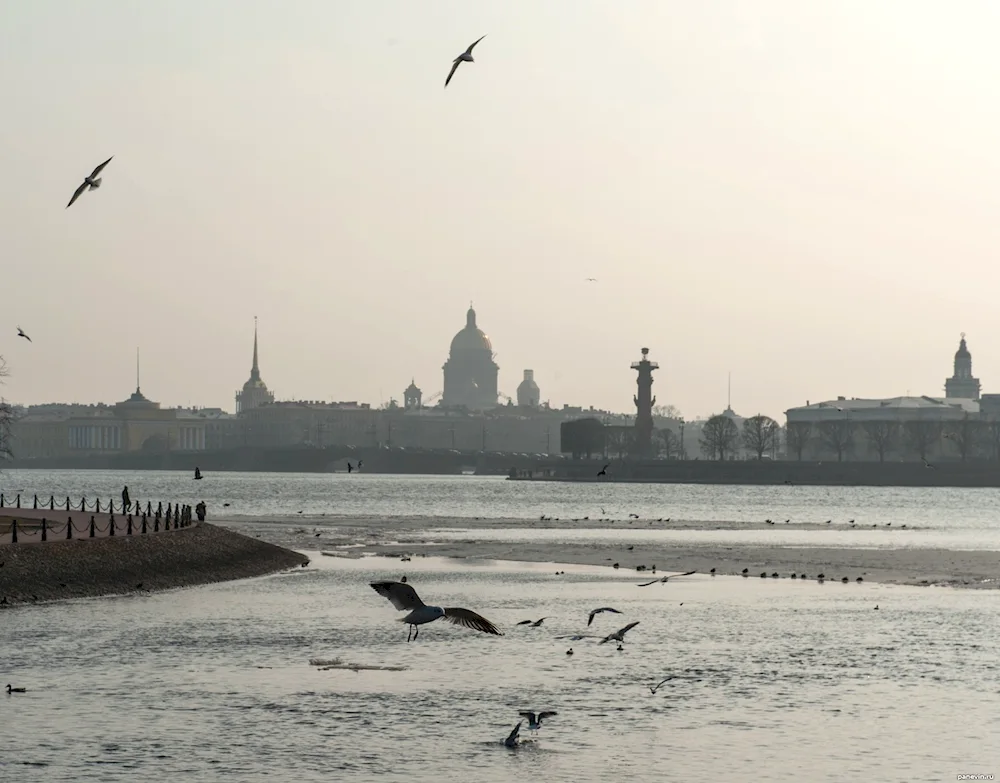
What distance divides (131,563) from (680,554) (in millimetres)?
23663

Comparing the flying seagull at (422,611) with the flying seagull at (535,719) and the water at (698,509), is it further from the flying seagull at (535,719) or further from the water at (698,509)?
the water at (698,509)

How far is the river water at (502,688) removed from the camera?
73.5ft

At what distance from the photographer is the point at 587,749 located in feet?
76.0

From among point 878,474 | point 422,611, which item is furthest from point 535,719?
point 878,474

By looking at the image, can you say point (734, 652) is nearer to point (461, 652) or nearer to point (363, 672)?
point (461, 652)

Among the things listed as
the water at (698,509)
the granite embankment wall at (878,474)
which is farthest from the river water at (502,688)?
the granite embankment wall at (878,474)

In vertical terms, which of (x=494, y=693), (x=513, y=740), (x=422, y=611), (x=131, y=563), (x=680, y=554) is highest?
(x=422, y=611)

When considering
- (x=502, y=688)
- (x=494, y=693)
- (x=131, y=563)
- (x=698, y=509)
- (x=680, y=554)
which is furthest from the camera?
(x=698, y=509)

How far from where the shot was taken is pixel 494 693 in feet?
89.6

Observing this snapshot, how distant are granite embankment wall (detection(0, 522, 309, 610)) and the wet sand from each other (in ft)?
23.0

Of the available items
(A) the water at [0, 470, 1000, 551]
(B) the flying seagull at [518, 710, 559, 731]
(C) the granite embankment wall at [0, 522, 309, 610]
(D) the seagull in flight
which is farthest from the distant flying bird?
(A) the water at [0, 470, 1000, 551]

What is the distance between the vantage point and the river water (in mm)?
22391

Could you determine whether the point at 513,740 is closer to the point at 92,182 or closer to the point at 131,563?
the point at 92,182

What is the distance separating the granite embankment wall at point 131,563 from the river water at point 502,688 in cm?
118
